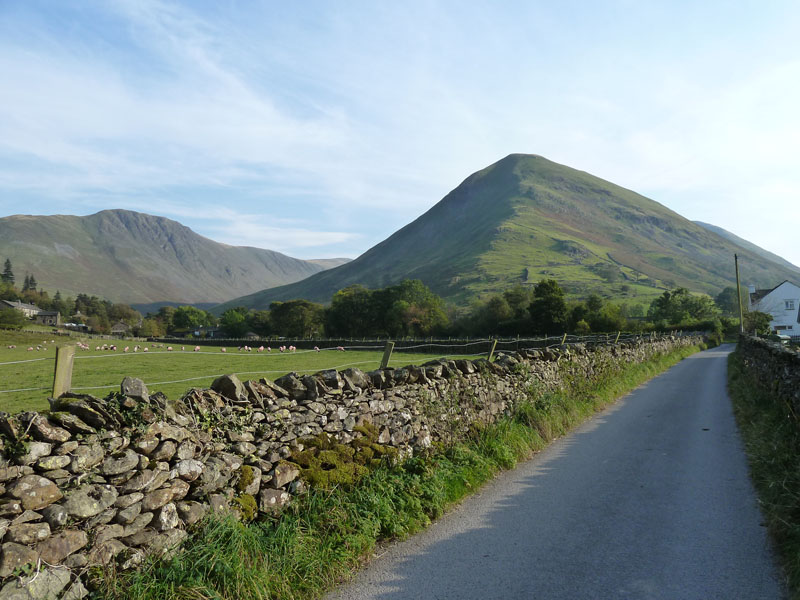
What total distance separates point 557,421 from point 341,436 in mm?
5722

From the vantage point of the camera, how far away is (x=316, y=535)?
15.5ft

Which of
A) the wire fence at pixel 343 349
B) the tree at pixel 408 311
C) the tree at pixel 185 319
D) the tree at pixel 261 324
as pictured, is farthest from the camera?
the tree at pixel 185 319

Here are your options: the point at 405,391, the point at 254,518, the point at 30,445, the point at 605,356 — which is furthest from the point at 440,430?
the point at 605,356

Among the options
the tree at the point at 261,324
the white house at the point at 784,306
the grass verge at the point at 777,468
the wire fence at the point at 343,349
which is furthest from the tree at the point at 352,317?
the grass verge at the point at 777,468

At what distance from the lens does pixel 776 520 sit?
5199mm

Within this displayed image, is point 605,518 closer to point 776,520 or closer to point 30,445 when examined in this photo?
point 776,520

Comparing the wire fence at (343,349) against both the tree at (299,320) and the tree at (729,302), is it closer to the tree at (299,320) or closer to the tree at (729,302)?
the tree at (299,320)

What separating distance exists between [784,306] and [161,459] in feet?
358

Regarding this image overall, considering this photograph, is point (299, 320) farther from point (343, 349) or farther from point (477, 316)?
point (343, 349)

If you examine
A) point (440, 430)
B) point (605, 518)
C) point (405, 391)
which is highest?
point (405, 391)

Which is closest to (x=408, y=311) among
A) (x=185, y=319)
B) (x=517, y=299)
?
(x=517, y=299)

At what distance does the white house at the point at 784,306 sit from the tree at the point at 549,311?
1719 inches

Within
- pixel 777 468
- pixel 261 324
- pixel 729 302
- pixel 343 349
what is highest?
pixel 729 302

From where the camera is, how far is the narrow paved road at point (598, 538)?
4.34m
